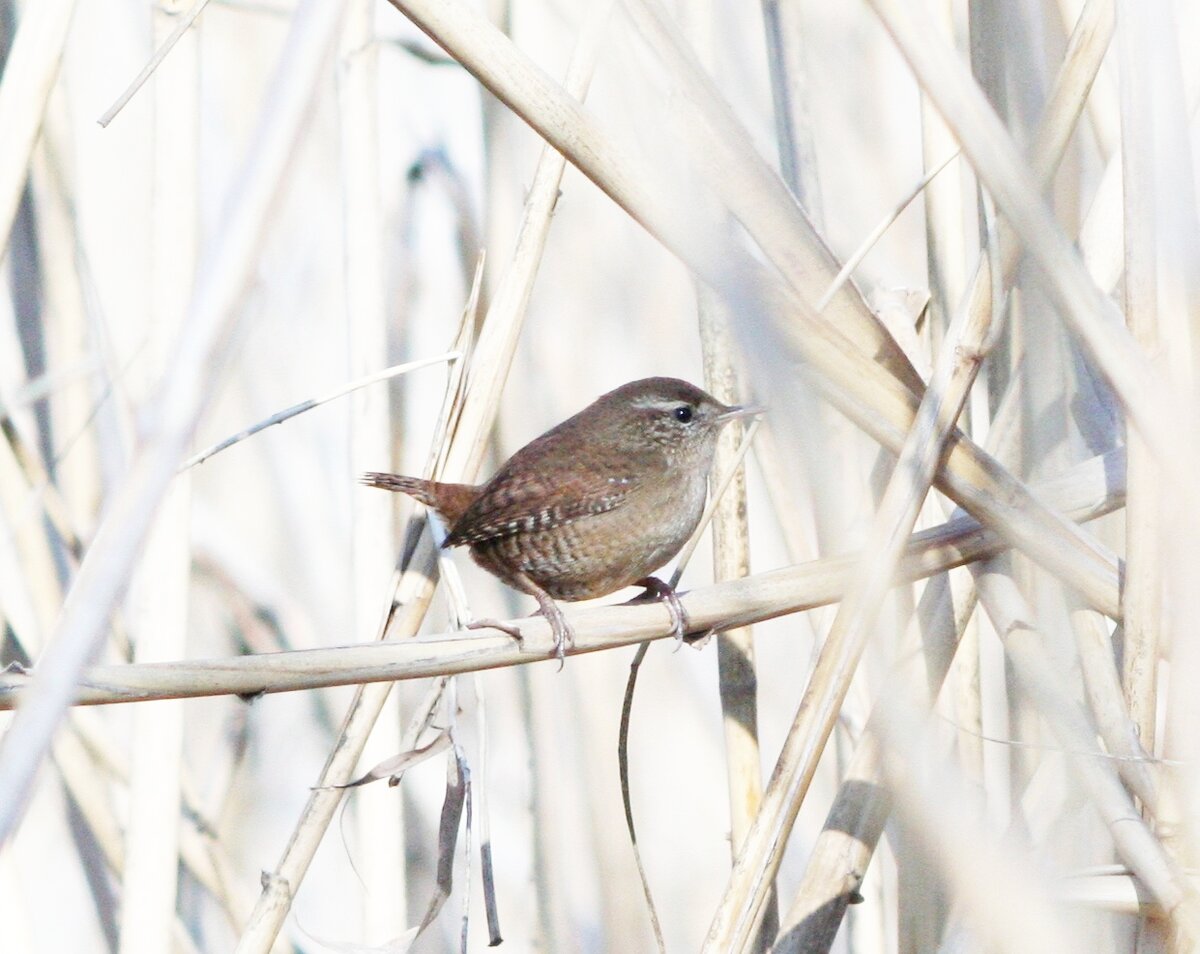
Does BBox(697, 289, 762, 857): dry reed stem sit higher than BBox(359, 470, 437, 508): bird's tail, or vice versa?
BBox(359, 470, 437, 508): bird's tail

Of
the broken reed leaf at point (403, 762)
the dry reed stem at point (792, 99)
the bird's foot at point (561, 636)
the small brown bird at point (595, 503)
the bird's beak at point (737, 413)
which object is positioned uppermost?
the dry reed stem at point (792, 99)

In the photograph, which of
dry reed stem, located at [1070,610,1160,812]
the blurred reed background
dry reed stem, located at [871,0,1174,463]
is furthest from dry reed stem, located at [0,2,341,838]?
dry reed stem, located at [1070,610,1160,812]

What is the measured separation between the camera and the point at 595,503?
1968 mm

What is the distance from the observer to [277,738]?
244cm

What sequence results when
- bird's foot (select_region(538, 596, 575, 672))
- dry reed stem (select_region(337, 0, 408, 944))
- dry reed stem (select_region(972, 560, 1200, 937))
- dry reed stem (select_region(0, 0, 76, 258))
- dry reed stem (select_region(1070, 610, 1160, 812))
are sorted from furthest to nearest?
dry reed stem (select_region(337, 0, 408, 944)) → dry reed stem (select_region(0, 0, 76, 258)) → bird's foot (select_region(538, 596, 575, 672)) → dry reed stem (select_region(1070, 610, 1160, 812)) → dry reed stem (select_region(972, 560, 1200, 937))

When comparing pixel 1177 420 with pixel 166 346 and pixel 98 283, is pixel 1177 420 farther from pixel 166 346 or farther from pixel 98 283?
pixel 98 283

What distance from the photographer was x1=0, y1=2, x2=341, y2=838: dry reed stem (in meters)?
0.56

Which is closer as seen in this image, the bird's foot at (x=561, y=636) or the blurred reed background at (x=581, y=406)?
the blurred reed background at (x=581, y=406)

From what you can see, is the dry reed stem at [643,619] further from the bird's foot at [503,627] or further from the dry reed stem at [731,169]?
the dry reed stem at [731,169]

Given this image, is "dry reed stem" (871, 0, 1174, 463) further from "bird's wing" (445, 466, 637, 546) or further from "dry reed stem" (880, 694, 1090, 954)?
"bird's wing" (445, 466, 637, 546)

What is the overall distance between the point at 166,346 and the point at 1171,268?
4.54 feet

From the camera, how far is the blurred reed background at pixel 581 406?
93 cm

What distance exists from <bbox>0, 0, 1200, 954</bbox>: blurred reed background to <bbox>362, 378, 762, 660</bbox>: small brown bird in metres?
0.17

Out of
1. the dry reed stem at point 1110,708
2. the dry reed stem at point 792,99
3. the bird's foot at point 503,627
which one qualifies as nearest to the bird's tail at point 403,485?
the bird's foot at point 503,627
